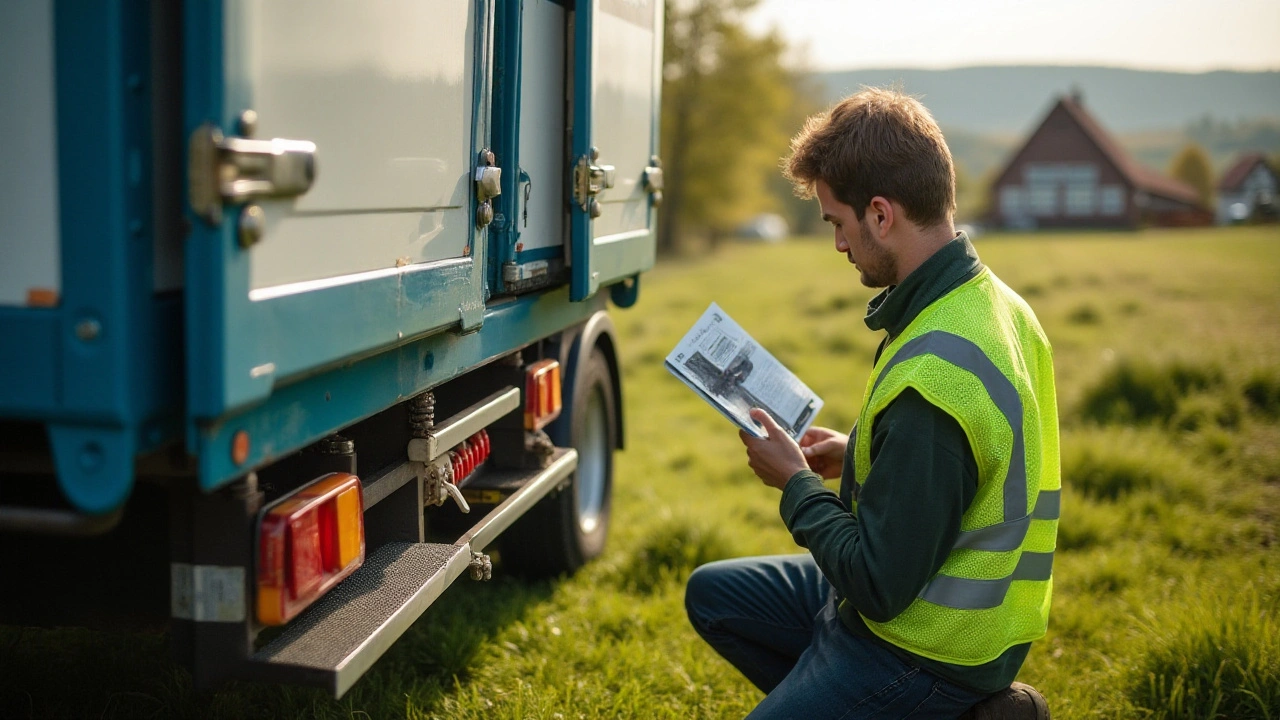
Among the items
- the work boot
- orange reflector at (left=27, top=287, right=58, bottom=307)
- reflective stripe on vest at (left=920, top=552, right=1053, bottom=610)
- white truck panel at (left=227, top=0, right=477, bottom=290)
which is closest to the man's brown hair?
reflective stripe on vest at (left=920, top=552, right=1053, bottom=610)

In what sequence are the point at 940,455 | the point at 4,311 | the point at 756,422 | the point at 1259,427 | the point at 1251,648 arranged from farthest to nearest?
the point at 1259,427, the point at 1251,648, the point at 756,422, the point at 940,455, the point at 4,311

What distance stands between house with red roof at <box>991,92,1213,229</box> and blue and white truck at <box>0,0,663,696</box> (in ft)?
233

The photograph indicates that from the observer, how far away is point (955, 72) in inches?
5763

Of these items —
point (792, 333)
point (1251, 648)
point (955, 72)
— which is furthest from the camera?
point (955, 72)

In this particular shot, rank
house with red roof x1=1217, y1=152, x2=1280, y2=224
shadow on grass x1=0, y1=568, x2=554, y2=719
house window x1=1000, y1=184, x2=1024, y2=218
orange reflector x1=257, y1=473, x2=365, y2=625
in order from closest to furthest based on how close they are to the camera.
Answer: orange reflector x1=257, y1=473, x2=365, y2=625 → shadow on grass x1=0, y1=568, x2=554, y2=719 → house with red roof x1=1217, y1=152, x2=1280, y2=224 → house window x1=1000, y1=184, x2=1024, y2=218

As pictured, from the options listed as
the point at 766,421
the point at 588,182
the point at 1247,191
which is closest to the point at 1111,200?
the point at 1247,191

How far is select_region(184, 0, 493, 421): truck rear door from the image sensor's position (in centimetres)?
178

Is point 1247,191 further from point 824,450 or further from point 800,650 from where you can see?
point 800,650

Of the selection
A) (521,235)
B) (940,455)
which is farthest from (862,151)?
(521,235)

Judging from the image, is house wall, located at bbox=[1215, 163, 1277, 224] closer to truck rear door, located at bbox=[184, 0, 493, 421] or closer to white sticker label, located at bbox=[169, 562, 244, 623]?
truck rear door, located at bbox=[184, 0, 493, 421]

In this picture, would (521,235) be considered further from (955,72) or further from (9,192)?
(955,72)

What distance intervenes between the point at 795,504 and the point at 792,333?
10.8m

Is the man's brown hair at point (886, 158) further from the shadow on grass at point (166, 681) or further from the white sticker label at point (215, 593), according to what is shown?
the shadow on grass at point (166, 681)

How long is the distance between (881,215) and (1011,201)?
7835 cm
